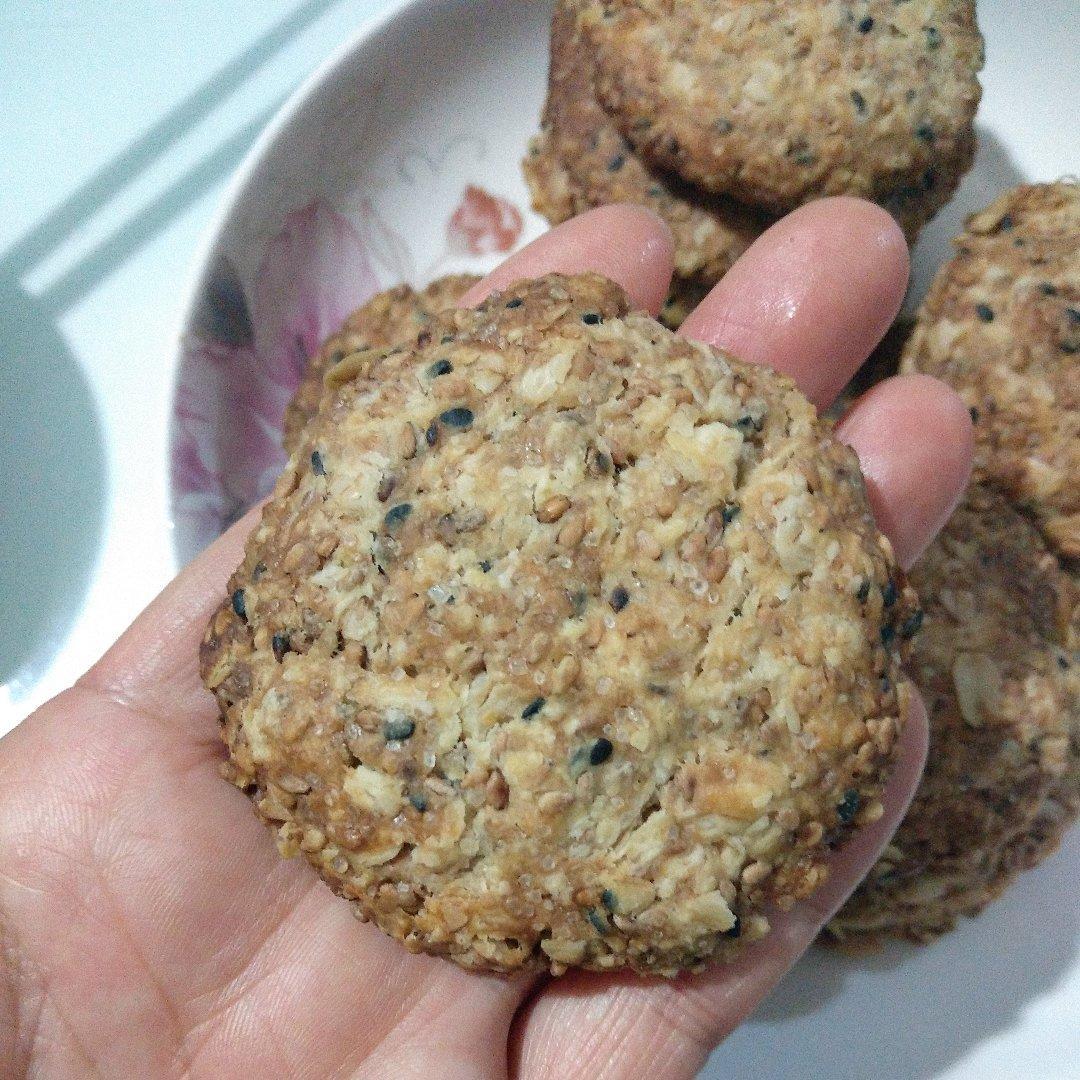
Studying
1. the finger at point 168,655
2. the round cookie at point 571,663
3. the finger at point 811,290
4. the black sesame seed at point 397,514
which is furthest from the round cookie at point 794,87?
the finger at point 168,655

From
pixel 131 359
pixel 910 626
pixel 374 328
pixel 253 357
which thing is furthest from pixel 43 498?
pixel 910 626

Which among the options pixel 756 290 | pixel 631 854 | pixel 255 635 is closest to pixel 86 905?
pixel 255 635

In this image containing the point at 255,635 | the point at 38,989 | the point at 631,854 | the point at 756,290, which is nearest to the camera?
the point at 631,854

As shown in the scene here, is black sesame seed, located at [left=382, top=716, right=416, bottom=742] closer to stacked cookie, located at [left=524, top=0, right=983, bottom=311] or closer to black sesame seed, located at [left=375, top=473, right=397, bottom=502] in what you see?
black sesame seed, located at [left=375, top=473, right=397, bottom=502]

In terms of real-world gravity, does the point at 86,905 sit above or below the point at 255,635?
below

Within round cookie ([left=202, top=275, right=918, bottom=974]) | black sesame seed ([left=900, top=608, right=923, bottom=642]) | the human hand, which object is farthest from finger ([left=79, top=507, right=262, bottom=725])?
black sesame seed ([left=900, top=608, right=923, bottom=642])

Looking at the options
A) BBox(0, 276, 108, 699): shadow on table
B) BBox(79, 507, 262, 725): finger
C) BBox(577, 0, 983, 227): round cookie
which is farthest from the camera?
BBox(0, 276, 108, 699): shadow on table

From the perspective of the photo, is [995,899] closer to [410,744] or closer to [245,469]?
[410,744]
